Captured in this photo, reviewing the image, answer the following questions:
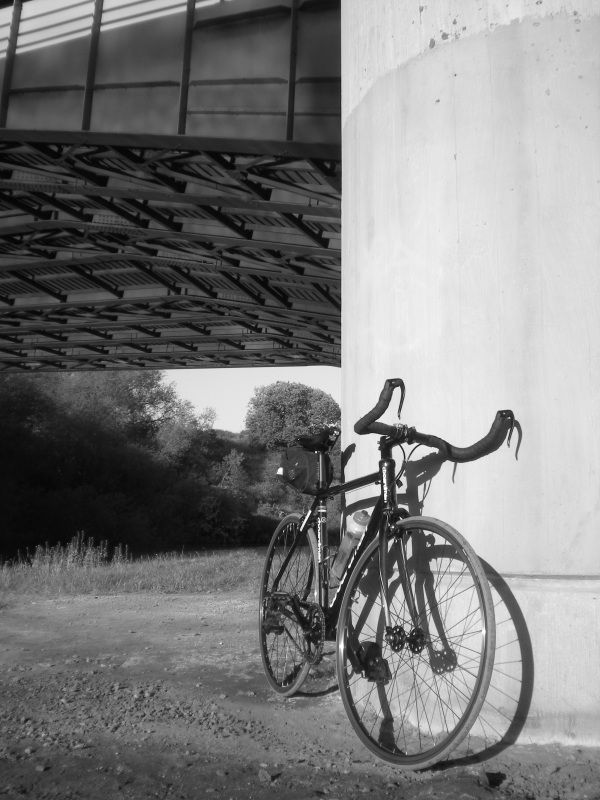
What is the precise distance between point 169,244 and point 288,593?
50.0ft

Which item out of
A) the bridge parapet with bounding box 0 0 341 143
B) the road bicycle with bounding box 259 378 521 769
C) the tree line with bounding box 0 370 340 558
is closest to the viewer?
the road bicycle with bounding box 259 378 521 769

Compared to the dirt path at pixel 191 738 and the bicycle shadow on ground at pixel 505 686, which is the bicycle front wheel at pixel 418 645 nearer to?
the bicycle shadow on ground at pixel 505 686

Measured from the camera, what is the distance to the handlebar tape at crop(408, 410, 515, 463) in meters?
3.35

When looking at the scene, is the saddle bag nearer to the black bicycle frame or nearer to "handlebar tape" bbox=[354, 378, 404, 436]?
the black bicycle frame

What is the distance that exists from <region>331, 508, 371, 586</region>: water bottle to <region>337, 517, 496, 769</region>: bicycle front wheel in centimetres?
18

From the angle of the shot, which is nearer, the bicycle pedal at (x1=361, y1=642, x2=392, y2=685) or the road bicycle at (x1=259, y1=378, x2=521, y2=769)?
the road bicycle at (x1=259, y1=378, x2=521, y2=769)

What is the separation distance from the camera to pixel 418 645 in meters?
3.17

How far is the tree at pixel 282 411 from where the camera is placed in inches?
2672

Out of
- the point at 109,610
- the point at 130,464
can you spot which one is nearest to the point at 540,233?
the point at 109,610

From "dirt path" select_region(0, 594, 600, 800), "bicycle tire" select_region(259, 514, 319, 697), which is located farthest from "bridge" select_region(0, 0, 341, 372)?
"dirt path" select_region(0, 594, 600, 800)

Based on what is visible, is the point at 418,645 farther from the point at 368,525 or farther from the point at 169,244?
the point at 169,244

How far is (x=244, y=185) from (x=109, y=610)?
8895 mm

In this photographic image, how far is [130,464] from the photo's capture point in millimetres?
48344

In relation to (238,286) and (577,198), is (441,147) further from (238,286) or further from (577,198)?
(238,286)
